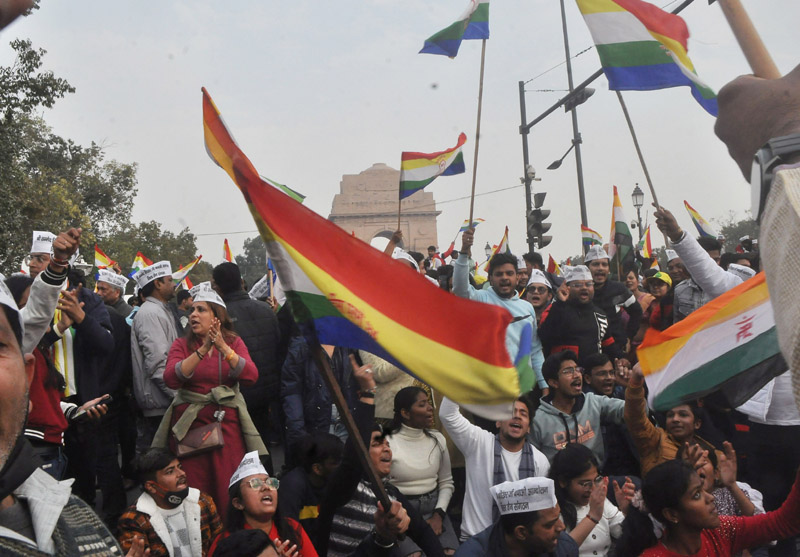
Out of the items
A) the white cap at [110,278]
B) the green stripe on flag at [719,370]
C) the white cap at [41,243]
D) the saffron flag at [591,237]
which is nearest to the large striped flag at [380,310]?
the green stripe on flag at [719,370]

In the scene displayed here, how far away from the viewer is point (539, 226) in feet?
→ 56.8

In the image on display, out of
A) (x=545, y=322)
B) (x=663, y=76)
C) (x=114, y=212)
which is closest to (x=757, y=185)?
(x=663, y=76)

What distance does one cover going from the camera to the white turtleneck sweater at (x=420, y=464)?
19.2ft

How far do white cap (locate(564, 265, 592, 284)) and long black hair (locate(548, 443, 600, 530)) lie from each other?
2824 millimetres

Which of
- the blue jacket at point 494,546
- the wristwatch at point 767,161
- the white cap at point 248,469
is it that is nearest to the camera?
the wristwatch at point 767,161

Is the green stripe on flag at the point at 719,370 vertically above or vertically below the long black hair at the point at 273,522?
above

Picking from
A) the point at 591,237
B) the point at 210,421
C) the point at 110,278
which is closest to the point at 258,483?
the point at 210,421

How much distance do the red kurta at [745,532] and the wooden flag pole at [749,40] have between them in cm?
300

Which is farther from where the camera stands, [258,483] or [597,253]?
[597,253]

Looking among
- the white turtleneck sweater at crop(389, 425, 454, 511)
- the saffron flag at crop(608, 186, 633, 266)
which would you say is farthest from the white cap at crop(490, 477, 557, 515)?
the saffron flag at crop(608, 186, 633, 266)

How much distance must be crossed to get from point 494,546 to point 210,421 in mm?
2275

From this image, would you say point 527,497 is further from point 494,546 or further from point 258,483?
point 258,483

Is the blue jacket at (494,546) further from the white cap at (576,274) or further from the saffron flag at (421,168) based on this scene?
the saffron flag at (421,168)

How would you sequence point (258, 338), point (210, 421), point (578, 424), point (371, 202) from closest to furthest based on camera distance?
point (210, 421), point (578, 424), point (258, 338), point (371, 202)
